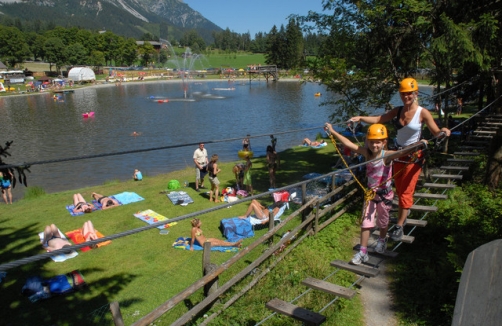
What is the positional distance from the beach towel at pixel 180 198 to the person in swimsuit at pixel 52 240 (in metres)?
4.09

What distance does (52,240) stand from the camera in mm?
9602

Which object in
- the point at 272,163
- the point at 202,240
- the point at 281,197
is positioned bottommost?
the point at 202,240

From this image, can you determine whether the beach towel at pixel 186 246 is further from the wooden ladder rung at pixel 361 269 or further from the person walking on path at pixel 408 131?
the person walking on path at pixel 408 131

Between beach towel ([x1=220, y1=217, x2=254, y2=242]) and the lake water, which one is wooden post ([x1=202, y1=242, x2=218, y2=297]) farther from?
the lake water

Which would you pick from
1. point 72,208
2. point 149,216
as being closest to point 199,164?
point 149,216

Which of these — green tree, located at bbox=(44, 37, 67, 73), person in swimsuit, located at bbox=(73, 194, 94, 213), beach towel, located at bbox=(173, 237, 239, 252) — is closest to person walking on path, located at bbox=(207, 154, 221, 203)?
beach towel, located at bbox=(173, 237, 239, 252)

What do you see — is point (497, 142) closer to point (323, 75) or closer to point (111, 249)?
point (323, 75)

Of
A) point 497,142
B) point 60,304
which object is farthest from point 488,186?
point 60,304

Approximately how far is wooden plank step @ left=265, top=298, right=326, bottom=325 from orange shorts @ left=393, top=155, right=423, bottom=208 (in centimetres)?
217

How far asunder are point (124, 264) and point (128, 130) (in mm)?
25470

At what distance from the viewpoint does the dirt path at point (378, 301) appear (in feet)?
17.7

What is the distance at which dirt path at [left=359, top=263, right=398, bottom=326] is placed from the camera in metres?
5.39

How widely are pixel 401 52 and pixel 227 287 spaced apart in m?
8.84

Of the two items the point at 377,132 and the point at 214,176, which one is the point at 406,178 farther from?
the point at 214,176
